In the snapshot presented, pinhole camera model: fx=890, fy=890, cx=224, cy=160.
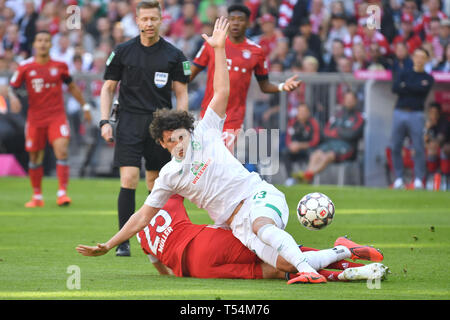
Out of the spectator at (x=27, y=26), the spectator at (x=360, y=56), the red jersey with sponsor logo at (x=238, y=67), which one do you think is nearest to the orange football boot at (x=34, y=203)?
the red jersey with sponsor logo at (x=238, y=67)

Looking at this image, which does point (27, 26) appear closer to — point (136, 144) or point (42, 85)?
point (42, 85)

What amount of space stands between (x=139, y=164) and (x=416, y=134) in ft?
31.9

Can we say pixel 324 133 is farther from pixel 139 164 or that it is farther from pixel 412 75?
pixel 139 164

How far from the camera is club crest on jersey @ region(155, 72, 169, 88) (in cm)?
949

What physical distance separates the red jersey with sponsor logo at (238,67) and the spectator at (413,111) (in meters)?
6.61

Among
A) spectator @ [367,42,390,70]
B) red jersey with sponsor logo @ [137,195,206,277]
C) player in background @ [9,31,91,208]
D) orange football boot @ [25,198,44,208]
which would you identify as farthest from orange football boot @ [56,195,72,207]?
spectator @ [367,42,390,70]

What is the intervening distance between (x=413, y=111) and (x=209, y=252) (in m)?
11.3

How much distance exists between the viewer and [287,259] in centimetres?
691

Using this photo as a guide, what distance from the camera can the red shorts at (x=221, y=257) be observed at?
7473 mm

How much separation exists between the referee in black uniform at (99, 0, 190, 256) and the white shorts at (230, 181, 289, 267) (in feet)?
7.30

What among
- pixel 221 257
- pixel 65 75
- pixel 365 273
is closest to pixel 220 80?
pixel 221 257

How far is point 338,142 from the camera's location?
61.0 feet

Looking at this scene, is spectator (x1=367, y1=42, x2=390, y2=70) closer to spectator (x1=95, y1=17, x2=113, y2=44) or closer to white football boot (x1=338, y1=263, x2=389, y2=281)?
spectator (x1=95, y1=17, x2=113, y2=44)
